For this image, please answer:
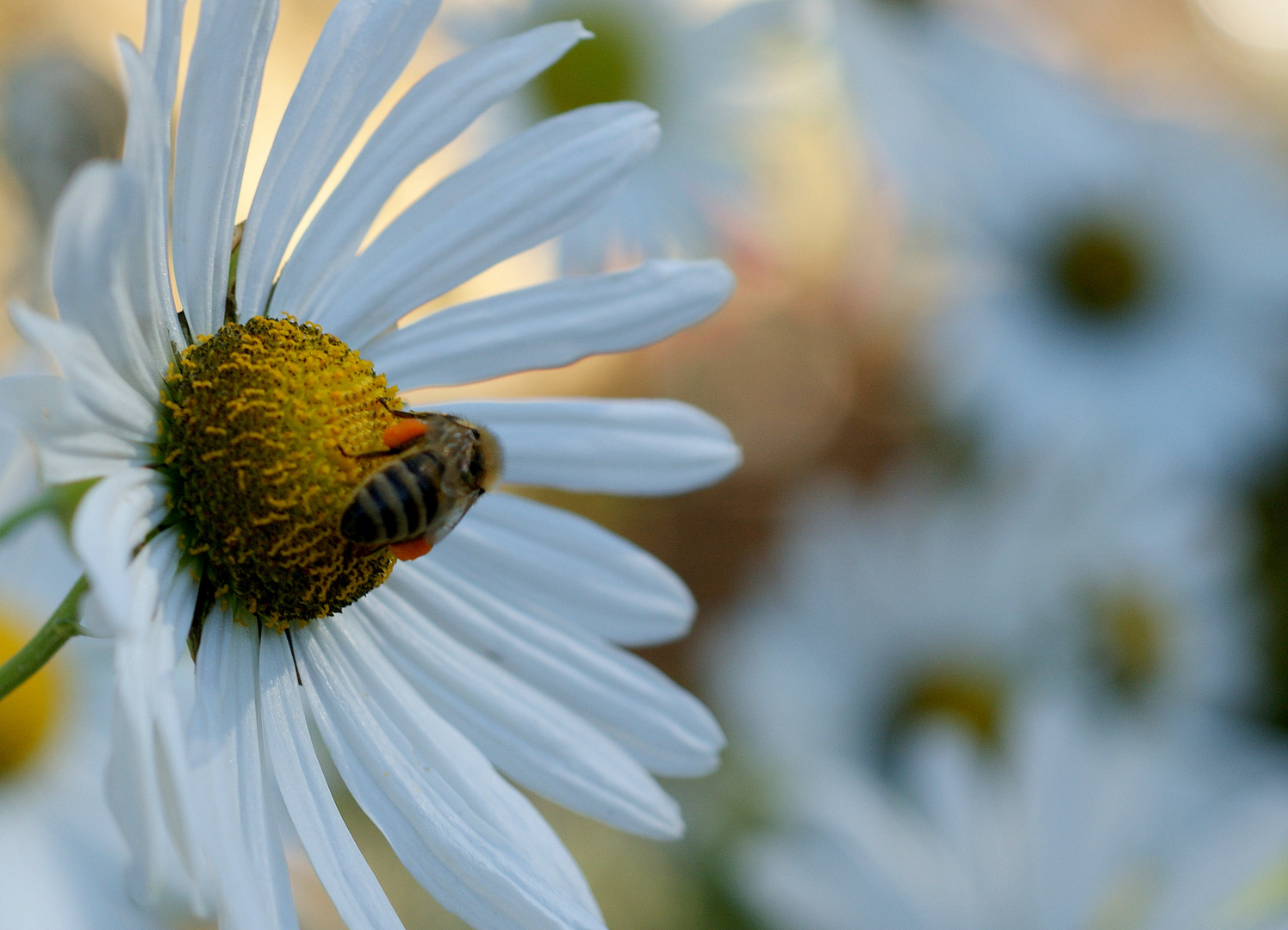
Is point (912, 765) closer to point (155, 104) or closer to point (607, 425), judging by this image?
point (607, 425)

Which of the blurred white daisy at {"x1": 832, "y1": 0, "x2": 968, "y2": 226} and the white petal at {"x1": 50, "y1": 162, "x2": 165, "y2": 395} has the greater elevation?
the blurred white daisy at {"x1": 832, "y1": 0, "x2": 968, "y2": 226}

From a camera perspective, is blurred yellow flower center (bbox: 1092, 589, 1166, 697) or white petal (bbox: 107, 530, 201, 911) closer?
white petal (bbox: 107, 530, 201, 911)

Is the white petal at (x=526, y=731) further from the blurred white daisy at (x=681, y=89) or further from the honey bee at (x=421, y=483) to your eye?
the blurred white daisy at (x=681, y=89)

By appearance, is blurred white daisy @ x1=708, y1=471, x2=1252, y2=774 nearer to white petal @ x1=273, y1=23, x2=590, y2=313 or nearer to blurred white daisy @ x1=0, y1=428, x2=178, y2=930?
blurred white daisy @ x1=0, y1=428, x2=178, y2=930

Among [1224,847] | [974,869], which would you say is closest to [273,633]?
[974,869]

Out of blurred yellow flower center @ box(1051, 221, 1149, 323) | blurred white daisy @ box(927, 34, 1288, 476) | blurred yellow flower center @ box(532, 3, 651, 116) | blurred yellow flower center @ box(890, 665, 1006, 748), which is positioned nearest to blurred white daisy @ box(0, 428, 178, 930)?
blurred yellow flower center @ box(532, 3, 651, 116)

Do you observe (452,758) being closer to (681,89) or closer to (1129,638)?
(681,89)

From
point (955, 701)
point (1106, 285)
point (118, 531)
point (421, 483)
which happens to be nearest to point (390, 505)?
point (421, 483)
